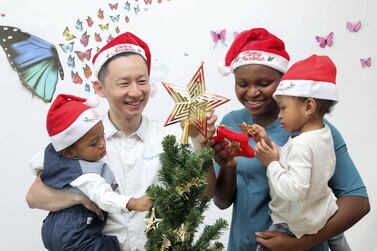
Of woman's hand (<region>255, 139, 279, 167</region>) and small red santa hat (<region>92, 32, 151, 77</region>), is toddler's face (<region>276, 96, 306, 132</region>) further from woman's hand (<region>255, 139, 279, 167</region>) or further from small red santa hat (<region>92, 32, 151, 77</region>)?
small red santa hat (<region>92, 32, 151, 77</region>)

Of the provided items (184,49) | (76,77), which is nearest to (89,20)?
(76,77)

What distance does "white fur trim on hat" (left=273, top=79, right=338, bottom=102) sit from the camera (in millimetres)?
1266

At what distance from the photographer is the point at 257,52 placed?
141cm

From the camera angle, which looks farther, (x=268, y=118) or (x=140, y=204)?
(x=268, y=118)

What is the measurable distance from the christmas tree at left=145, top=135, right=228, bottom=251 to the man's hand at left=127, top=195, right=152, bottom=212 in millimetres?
121

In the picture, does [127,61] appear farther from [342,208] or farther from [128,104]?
[342,208]

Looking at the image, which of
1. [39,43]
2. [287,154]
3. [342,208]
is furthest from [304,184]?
[39,43]

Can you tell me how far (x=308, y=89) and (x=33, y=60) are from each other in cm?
154

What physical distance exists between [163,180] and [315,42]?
1.57 metres

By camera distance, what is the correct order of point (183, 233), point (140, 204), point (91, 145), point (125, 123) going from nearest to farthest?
point (183, 233) < point (140, 204) < point (91, 145) < point (125, 123)

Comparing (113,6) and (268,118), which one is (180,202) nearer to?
(268,118)

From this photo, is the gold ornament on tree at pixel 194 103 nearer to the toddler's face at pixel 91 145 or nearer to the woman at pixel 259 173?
the woman at pixel 259 173

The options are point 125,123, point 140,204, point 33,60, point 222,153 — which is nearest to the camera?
point 140,204

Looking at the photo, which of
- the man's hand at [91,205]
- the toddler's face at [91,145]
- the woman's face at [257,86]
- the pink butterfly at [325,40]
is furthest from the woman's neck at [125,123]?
the pink butterfly at [325,40]
